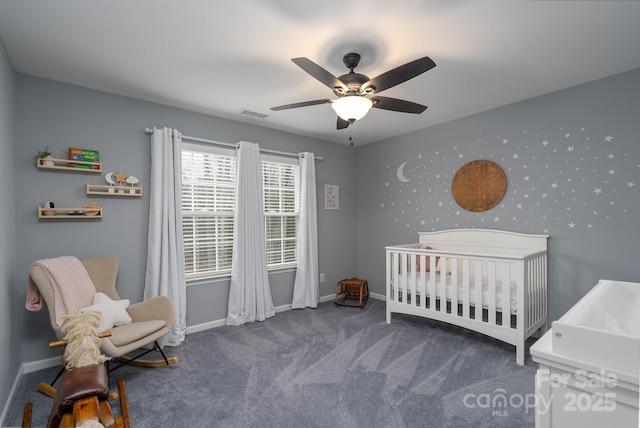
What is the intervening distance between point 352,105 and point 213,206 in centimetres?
201

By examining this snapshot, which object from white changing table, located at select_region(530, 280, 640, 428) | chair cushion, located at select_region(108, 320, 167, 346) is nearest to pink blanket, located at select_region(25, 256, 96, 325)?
chair cushion, located at select_region(108, 320, 167, 346)

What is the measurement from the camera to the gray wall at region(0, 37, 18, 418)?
1.79 m

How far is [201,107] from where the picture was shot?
2.99 m

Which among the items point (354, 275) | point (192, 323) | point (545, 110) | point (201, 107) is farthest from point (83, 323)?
point (545, 110)

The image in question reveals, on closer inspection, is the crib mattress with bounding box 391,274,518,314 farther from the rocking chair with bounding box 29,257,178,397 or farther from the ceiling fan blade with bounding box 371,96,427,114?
the rocking chair with bounding box 29,257,178,397

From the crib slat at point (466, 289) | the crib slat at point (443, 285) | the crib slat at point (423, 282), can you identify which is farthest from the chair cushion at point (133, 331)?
the crib slat at point (466, 289)

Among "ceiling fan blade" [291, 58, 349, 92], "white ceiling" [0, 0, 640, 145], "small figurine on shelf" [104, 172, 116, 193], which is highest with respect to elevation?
"white ceiling" [0, 0, 640, 145]

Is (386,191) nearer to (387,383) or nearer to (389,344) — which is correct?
(389,344)

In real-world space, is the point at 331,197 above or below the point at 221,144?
below

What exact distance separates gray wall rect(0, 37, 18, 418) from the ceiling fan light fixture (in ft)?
6.70

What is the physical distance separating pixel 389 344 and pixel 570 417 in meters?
1.88

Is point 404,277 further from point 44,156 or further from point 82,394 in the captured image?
point 44,156

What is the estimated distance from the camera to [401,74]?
1723mm

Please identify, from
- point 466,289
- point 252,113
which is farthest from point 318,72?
point 466,289
